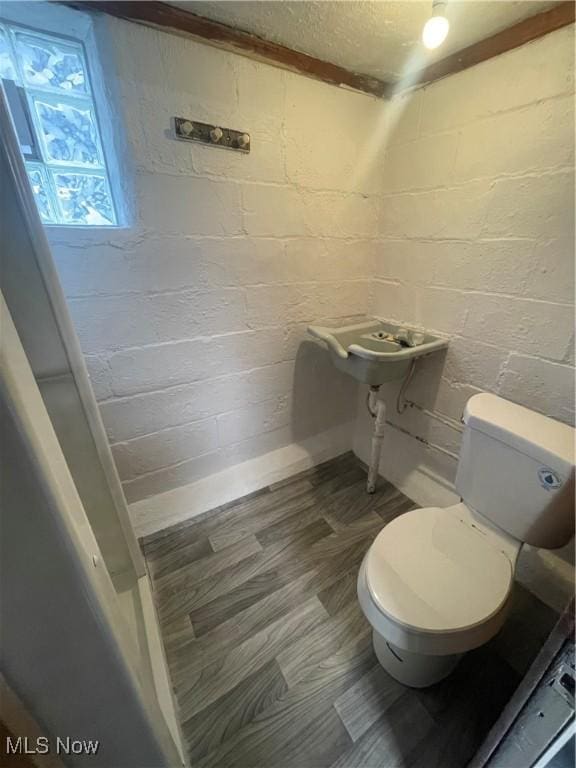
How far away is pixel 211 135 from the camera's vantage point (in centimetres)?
110

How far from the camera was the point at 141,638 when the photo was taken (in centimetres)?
99

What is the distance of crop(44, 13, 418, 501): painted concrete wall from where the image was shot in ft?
3.40

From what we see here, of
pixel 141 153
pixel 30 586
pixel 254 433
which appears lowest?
pixel 254 433

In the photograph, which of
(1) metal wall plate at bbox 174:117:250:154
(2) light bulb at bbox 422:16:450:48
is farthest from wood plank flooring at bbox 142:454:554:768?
(2) light bulb at bbox 422:16:450:48

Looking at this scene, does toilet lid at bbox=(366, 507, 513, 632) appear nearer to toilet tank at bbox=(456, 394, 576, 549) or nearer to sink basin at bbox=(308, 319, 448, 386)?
toilet tank at bbox=(456, 394, 576, 549)

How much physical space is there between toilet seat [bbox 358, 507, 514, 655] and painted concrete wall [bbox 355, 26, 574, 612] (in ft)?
Result: 1.66

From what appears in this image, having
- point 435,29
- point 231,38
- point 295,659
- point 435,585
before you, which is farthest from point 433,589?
point 231,38

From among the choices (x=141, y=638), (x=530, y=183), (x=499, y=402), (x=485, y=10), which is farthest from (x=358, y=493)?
(x=485, y=10)

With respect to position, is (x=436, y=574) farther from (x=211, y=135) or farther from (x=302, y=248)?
(x=211, y=135)

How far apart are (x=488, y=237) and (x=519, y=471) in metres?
0.86

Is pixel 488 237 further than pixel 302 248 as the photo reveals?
No

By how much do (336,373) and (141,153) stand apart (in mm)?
1311

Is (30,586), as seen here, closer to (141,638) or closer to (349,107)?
(141,638)

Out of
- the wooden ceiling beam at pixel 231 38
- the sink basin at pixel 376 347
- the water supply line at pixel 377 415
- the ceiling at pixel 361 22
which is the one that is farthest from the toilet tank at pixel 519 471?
the wooden ceiling beam at pixel 231 38
